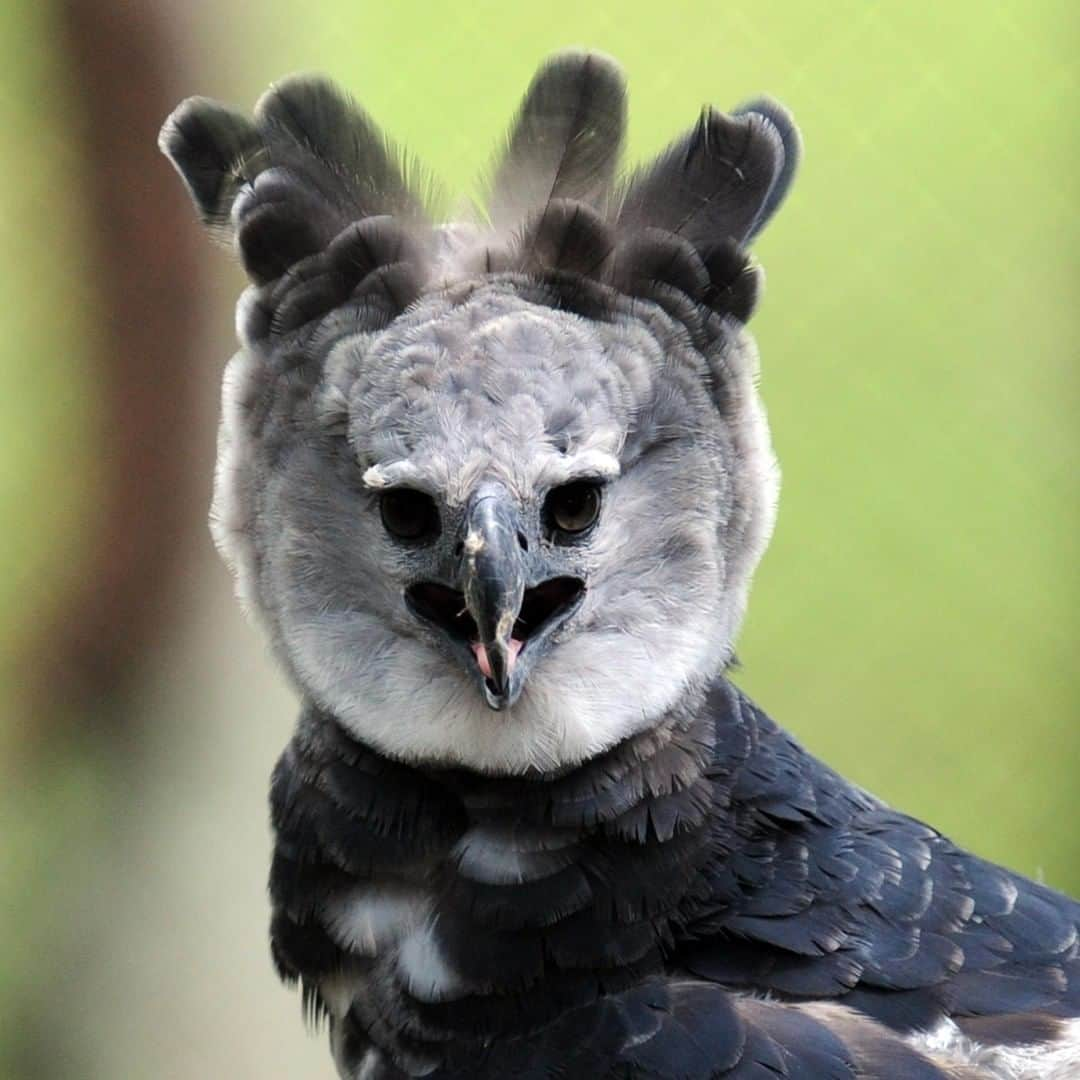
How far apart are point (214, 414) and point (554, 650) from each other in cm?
88

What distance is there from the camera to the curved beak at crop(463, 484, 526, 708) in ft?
2.24

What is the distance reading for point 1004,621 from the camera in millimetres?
1854

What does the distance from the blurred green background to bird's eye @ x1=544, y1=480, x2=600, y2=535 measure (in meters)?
0.66

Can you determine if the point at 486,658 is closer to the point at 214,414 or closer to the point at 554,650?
the point at 554,650

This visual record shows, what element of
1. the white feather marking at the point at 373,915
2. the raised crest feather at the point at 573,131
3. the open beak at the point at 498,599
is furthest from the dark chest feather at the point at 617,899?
the raised crest feather at the point at 573,131

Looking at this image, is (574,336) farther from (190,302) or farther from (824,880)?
(190,302)

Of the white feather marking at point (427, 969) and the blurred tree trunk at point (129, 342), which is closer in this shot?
the white feather marking at point (427, 969)

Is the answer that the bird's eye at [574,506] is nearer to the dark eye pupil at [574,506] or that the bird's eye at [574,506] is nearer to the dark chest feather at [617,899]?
the dark eye pupil at [574,506]

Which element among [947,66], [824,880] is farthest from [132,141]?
[824,880]

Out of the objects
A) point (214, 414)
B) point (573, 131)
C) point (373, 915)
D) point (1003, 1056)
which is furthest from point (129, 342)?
point (1003, 1056)

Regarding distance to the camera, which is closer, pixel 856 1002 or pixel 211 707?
pixel 856 1002

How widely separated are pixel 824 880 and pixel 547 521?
0.30 meters

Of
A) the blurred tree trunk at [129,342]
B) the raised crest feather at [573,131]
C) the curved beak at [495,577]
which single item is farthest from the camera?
the blurred tree trunk at [129,342]

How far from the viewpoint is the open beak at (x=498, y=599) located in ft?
2.25
